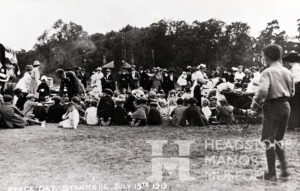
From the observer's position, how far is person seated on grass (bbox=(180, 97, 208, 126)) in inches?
495

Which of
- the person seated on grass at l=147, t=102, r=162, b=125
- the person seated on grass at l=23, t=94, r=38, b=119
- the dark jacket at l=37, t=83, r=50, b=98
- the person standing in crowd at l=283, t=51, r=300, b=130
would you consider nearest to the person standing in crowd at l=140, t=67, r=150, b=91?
the dark jacket at l=37, t=83, r=50, b=98

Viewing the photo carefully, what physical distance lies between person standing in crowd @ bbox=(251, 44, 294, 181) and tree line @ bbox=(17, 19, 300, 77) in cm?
5005

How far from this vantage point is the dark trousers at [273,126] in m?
5.82

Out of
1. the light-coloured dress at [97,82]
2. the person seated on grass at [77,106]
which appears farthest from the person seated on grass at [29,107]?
the light-coloured dress at [97,82]

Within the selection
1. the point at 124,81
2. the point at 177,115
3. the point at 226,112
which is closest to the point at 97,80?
the point at 124,81

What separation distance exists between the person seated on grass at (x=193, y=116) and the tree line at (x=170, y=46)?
43.4 metres

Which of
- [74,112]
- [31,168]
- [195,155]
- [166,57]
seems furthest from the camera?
[166,57]

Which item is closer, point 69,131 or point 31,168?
point 31,168

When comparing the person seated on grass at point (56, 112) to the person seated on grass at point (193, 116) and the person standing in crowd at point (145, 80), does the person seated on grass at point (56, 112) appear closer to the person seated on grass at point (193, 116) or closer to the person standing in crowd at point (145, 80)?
the person seated on grass at point (193, 116)

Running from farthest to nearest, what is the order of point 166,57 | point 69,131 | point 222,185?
point 166,57 < point 69,131 < point 222,185

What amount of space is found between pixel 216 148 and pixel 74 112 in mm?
5562

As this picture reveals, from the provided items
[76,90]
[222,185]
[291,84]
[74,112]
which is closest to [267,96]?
[291,84]

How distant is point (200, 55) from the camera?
6412 centimetres

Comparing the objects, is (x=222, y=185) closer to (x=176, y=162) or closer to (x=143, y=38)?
(x=176, y=162)
